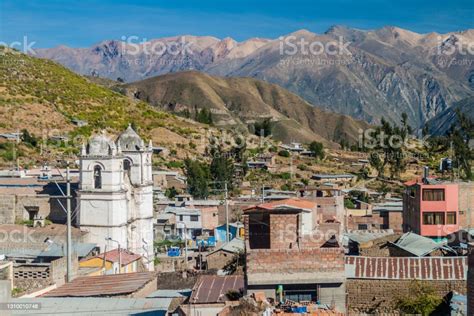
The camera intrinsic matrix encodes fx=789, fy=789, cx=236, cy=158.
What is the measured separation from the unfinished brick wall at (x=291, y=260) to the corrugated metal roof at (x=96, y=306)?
6.38 ft

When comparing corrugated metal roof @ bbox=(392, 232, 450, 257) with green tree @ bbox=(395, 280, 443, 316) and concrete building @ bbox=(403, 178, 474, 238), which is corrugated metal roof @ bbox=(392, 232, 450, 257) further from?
concrete building @ bbox=(403, 178, 474, 238)

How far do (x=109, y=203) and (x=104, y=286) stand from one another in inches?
684

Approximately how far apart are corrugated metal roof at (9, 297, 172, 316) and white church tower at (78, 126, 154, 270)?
60.3ft

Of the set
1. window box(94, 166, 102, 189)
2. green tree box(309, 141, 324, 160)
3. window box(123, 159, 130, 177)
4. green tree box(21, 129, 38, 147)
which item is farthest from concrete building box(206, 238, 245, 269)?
green tree box(309, 141, 324, 160)

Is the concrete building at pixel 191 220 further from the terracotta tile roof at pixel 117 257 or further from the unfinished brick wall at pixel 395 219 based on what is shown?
the terracotta tile roof at pixel 117 257

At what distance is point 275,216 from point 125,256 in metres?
16.4

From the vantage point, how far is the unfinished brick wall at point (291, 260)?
12492mm

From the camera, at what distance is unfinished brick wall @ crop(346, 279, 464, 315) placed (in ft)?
46.5

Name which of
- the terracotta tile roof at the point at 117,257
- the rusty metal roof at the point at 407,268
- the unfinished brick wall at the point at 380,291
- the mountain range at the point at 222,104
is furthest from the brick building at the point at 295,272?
the mountain range at the point at 222,104

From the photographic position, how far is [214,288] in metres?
13.8

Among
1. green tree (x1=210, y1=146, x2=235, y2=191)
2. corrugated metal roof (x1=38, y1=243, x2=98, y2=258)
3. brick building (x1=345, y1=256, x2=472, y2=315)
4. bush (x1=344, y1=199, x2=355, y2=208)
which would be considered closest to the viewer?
brick building (x1=345, y1=256, x2=472, y2=315)

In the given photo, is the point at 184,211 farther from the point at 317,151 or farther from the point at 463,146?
the point at 317,151

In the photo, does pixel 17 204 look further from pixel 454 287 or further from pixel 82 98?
pixel 82 98

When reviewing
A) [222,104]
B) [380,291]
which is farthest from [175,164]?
[222,104]
